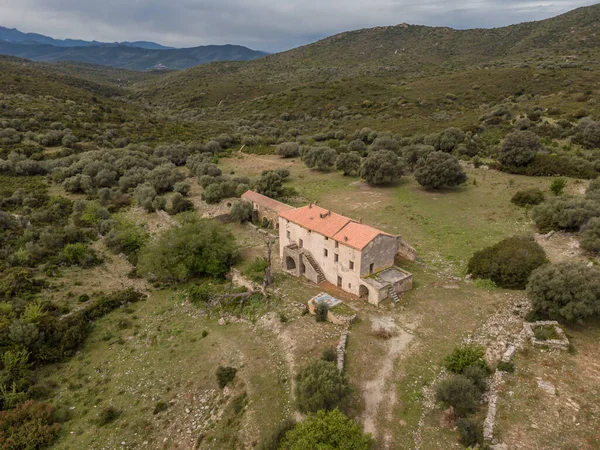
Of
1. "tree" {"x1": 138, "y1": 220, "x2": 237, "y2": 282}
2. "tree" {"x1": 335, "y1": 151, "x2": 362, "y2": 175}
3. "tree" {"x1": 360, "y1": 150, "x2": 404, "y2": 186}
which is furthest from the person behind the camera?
"tree" {"x1": 335, "y1": 151, "x2": 362, "y2": 175}

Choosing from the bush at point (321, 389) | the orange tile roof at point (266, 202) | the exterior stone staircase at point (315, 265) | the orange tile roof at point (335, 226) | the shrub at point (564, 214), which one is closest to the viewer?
the bush at point (321, 389)

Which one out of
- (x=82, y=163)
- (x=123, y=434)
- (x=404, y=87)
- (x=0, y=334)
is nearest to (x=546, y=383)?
(x=123, y=434)

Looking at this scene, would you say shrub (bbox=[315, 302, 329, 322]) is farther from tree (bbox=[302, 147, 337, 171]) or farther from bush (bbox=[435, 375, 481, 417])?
tree (bbox=[302, 147, 337, 171])

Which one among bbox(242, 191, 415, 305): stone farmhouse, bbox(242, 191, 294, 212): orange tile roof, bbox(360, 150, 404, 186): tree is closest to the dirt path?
bbox(242, 191, 415, 305): stone farmhouse

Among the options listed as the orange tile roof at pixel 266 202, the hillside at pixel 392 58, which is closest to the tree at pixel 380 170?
the orange tile roof at pixel 266 202

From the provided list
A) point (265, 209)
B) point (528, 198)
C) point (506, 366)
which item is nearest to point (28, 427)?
point (506, 366)

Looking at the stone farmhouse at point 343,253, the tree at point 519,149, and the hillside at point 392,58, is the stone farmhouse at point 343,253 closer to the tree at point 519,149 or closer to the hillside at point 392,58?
the tree at point 519,149

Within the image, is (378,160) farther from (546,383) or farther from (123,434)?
(123,434)
